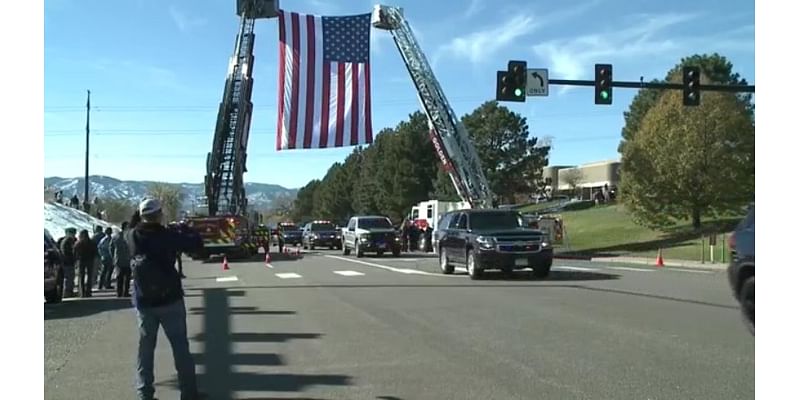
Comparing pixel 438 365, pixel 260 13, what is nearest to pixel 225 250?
pixel 260 13

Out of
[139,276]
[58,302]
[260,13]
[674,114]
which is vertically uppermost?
[260,13]

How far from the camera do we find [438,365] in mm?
8211

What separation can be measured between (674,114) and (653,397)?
116 ft

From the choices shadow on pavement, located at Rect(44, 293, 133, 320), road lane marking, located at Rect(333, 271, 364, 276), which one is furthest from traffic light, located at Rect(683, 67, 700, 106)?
shadow on pavement, located at Rect(44, 293, 133, 320)

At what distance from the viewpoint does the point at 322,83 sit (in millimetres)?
36000

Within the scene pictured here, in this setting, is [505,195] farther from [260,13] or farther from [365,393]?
[365,393]

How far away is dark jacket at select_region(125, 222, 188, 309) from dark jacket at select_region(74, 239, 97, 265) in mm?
11632

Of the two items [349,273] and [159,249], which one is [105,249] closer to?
[349,273]

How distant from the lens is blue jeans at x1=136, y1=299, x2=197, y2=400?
649cm

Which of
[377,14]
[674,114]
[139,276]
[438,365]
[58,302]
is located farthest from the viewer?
[377,14]

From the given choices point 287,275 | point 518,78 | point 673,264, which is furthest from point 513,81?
point 673,264

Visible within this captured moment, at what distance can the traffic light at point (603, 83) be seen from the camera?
76.0ft

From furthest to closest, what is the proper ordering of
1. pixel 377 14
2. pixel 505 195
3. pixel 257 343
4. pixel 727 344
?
pixel 505 195
pixel 377 14
pixel 257 343
pixel 727 344

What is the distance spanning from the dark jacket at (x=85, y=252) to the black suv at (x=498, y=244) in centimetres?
870
